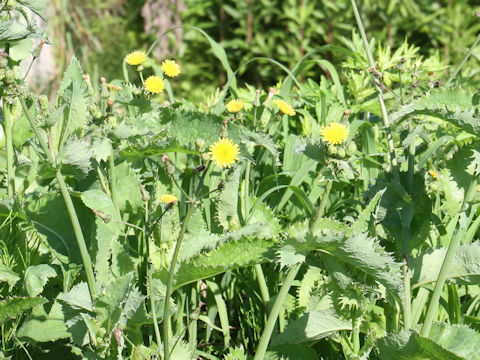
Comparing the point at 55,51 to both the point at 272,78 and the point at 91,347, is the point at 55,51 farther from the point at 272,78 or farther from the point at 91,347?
the point at 91,347

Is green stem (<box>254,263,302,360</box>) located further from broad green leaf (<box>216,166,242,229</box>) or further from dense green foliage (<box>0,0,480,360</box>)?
broad green leaf (<box>216,166,242,229</box>)

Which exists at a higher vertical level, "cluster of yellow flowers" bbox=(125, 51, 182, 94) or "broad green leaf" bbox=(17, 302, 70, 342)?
"cluster of yellow flowers" bbox=(125, 51, 182, 94)

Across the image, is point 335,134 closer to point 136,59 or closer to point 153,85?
point 153,85

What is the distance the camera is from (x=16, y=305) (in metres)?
1.39

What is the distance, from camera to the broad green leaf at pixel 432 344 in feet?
4.14

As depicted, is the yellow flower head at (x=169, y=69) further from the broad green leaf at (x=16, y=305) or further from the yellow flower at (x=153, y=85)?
the broad green leaf at (x=16, y=305)

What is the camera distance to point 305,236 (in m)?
1.27

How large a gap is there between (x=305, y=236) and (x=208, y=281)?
1.40 feet

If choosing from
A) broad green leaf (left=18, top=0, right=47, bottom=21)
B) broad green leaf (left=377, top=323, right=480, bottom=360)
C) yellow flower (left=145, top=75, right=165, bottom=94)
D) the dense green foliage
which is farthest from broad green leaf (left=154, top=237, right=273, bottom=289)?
broad green leaf (left=18, top=0, right=47, bottom=21)

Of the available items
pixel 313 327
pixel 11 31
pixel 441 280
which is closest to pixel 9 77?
pixel 11 31

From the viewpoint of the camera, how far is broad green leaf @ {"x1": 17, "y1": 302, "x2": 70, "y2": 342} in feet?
4.77

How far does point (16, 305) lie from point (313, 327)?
0.68 metres

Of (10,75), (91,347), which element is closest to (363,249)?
(91,347)

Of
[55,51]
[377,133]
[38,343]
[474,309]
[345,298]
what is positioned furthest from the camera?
[55,51]
